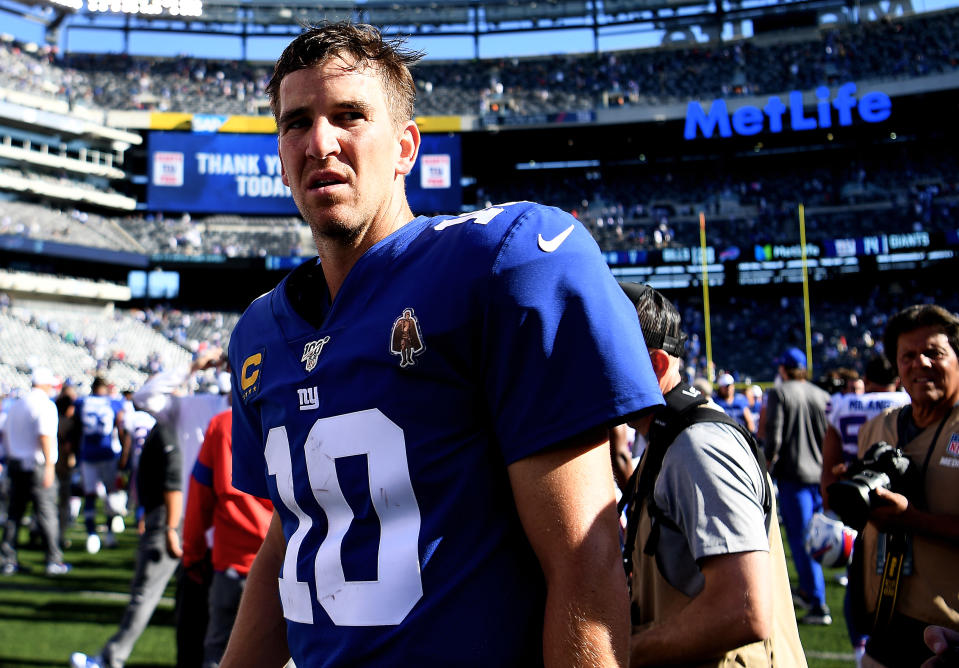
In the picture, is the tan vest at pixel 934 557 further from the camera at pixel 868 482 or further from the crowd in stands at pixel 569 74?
the crowd in stands at pixel 569 74

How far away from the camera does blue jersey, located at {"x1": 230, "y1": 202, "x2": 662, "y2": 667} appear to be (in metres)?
1.10

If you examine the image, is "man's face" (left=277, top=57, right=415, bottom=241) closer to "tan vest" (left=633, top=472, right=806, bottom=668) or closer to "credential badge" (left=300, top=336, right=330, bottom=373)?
"credential badge" (left=300, top=336, right=330, bottom=373)

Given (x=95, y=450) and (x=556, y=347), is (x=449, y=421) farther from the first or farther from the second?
(x=95, y=450)

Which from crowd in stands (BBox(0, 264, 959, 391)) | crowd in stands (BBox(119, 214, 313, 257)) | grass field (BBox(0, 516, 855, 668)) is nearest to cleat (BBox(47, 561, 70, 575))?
grass field (BBox(0, 516, 855, 668))

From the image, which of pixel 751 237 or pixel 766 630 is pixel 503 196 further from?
pixel 766 630

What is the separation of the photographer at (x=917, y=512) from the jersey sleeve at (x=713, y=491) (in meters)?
0.93

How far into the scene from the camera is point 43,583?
773 cm

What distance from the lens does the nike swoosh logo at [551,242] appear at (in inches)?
45.0

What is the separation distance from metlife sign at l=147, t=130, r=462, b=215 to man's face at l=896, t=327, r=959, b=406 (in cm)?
3179

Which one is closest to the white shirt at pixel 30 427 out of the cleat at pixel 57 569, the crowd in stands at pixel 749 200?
the cleat at pixel 57 569

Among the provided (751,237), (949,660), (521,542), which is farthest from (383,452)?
(751,237)

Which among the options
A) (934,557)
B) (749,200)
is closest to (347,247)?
(934,557)

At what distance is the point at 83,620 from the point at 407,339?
641 cm

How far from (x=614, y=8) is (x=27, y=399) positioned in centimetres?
3512
